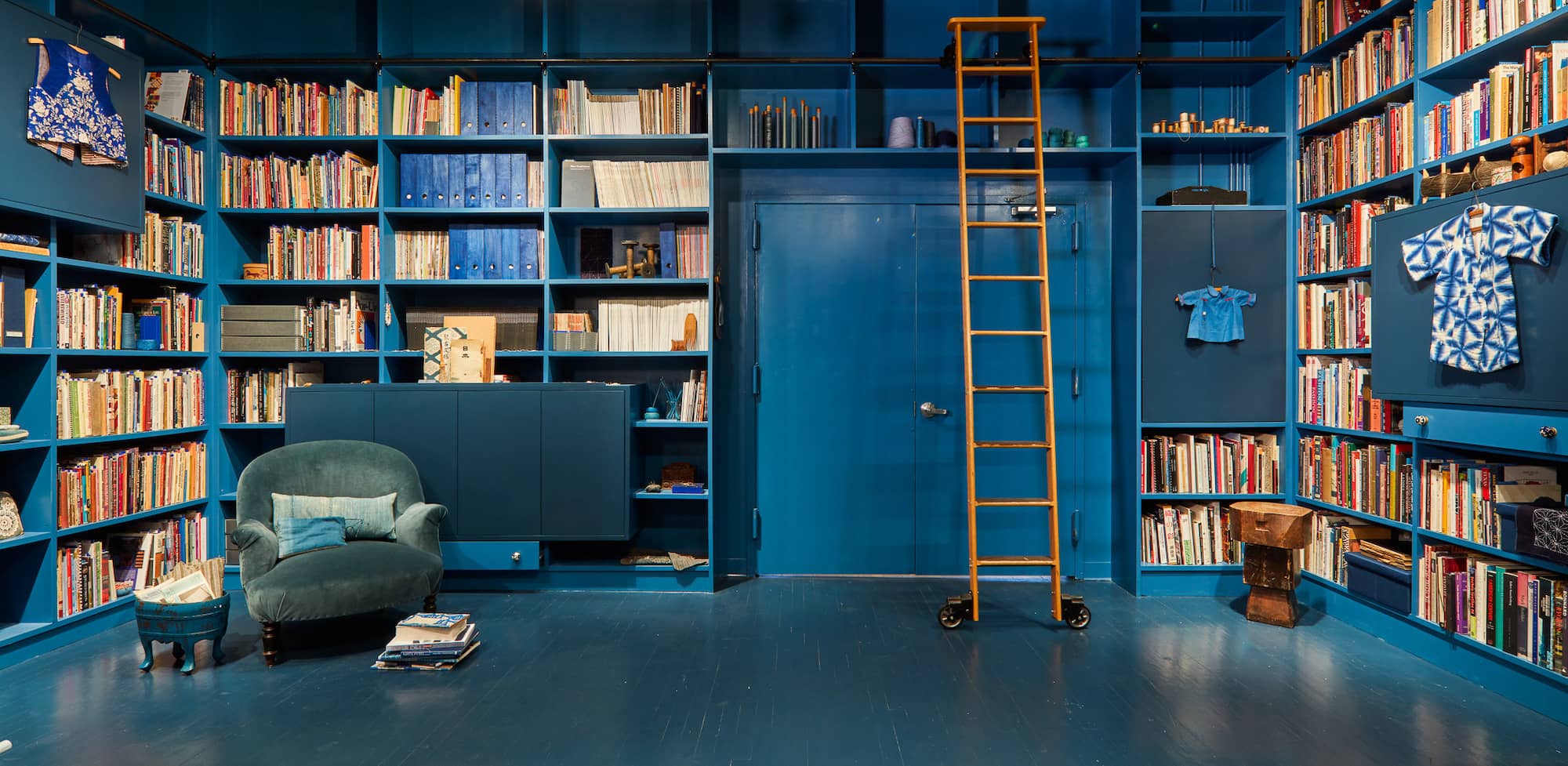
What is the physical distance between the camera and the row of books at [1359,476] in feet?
12.1

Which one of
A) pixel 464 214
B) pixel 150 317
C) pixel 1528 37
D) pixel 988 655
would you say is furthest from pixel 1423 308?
pixel 150 317

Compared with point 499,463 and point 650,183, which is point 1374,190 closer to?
point 650,183

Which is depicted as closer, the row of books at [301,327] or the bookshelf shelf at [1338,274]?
the bookshelf shelf at [1338,274]

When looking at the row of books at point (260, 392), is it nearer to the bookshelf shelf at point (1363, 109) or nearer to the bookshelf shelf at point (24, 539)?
the bookshelf shelf at point (24, 539)

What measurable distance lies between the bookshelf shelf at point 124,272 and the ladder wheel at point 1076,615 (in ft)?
15.4

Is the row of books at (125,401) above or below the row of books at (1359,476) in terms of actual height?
above

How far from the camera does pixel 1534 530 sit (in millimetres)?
2943

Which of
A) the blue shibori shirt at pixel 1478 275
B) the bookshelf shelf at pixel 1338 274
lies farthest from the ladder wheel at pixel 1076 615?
the bookshelf shelf at pixel 1338 274

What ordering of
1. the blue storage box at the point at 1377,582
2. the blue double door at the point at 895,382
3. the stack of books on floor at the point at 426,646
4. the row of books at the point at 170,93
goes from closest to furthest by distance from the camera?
the stack of books on floor at the point at 426,646 < the blue storage box at the point at 1377,582 < the row of books at the point at 170,93 < the blue double door at the point at 895,382

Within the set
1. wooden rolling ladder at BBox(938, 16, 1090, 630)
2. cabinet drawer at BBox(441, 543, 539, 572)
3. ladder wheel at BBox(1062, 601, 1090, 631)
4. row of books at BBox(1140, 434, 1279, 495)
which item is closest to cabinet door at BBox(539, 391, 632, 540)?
cabinet drawer at BBox(441, 543, 539, 572)

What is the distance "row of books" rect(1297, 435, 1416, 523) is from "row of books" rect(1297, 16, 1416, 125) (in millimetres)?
1651

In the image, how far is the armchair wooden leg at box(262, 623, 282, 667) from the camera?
3.35 meters

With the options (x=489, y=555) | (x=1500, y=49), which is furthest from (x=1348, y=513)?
(x=489, y=555)

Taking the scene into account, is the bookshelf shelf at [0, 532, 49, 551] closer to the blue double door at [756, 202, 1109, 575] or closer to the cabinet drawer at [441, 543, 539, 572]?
the cabinet drawer at [441, 543, 539, 572]
